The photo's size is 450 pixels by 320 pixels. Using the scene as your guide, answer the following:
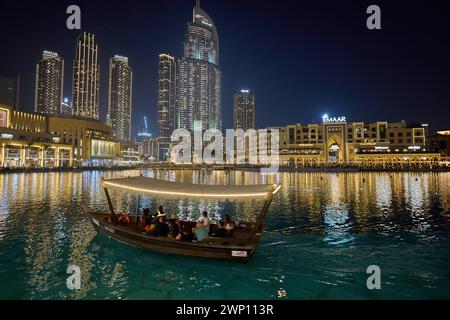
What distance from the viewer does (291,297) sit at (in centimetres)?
906

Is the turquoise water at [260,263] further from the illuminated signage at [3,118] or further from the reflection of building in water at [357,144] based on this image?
the reflection of building in water at [357,144]

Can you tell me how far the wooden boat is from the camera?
11.4 metres

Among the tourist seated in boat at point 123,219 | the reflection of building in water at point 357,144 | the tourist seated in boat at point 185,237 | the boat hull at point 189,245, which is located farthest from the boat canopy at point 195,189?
the reflection of building in water at point 357,144

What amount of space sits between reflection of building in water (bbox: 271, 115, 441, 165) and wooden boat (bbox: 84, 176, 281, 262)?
120 m

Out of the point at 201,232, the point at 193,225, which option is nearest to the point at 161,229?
the point at 193,225

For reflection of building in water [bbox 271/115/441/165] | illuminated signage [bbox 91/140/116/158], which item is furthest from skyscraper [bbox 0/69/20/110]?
reflection of building in water [bbox 271/115/441/165]

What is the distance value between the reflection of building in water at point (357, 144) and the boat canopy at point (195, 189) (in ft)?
392

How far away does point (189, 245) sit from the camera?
464 inches

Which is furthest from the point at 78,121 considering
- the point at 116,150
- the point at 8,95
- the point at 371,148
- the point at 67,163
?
the point at 371,148

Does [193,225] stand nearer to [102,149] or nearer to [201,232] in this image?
[201,232]

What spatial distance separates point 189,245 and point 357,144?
128 m
